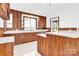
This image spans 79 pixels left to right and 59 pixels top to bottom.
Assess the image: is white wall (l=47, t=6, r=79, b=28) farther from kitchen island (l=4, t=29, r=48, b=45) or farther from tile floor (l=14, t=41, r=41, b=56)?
tile floor (l=14, t=41, r=41, b=56)

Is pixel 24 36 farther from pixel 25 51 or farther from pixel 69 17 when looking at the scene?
pixel 69 17

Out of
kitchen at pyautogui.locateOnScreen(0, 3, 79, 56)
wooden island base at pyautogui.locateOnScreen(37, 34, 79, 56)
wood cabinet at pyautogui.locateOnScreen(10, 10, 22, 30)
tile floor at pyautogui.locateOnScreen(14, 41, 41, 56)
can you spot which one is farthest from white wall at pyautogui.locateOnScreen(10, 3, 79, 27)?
wooden island base at pyautogui.locateOnScreen(37, 34, 79, 56)

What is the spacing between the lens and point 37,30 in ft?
14.4

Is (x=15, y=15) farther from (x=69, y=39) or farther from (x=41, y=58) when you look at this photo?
(x=41, y=58)

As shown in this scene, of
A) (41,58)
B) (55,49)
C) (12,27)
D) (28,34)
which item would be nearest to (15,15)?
(12,27)

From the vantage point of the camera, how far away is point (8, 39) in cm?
133

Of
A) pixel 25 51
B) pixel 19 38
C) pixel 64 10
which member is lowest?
pixel 25 51

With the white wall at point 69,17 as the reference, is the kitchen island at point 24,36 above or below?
below

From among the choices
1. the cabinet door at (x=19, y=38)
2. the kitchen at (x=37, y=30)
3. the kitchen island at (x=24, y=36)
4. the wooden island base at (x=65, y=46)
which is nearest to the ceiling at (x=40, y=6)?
the kitchen at (x=37, y=30)

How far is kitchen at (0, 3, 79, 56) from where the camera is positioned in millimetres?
1537

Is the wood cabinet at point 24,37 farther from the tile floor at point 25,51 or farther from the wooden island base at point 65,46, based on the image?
the wooden island base at point 65,46

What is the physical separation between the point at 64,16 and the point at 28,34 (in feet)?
5.51

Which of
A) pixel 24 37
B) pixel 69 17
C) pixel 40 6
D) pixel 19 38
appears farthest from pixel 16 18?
pixel 69 17

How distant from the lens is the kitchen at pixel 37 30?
154 cm
